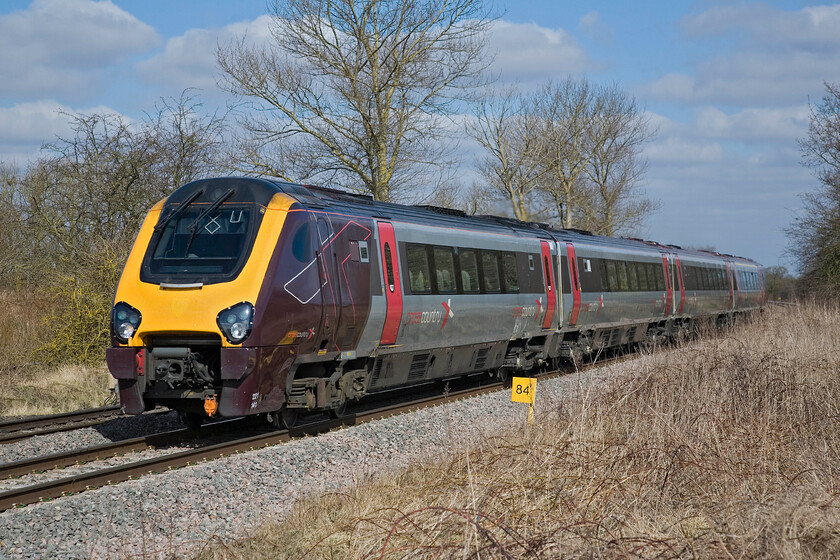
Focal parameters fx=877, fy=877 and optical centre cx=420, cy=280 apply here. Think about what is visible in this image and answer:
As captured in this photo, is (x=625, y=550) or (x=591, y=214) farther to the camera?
(x=591, y=214)

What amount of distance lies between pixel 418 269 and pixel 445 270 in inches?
33.0

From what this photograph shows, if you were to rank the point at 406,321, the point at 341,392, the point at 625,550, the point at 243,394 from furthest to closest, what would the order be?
the point at 406,321
the point at 341,392
the point at 243,394
the point at 625,550

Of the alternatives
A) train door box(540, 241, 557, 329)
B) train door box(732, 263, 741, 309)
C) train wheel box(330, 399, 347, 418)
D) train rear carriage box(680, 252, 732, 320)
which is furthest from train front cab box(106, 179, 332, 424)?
train door box(732, 263, 741, 309)

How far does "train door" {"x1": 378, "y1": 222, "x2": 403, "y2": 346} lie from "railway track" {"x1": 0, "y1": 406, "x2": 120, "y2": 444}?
4.05m

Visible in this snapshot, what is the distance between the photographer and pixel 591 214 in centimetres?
4841

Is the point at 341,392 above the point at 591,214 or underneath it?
underneath

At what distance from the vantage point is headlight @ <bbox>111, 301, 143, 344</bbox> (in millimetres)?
9930

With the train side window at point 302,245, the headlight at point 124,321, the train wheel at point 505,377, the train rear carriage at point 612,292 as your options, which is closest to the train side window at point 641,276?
the train rear carriage at point 612,292

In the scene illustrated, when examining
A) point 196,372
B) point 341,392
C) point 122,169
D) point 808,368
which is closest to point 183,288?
point 196,372

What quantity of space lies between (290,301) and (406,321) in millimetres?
2747

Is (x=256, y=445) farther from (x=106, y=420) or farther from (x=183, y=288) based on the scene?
(x=106, y=420)

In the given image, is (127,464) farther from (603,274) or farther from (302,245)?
(603,274)

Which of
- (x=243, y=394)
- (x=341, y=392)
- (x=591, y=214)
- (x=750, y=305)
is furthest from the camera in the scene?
(x=591, y=214)

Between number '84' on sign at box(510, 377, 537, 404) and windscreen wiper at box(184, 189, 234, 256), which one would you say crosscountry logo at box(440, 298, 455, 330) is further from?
windscreen wiper at box(184, 189, 234, 256)
